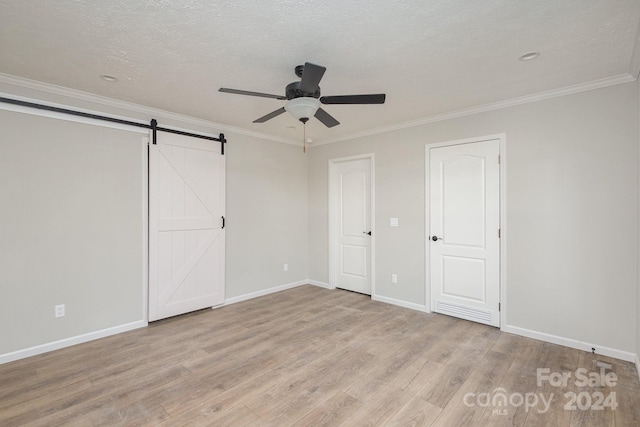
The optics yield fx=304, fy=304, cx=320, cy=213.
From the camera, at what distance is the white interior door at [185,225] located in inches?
144

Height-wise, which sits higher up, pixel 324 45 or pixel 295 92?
pixel 324 45

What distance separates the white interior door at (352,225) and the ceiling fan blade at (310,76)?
2.71m

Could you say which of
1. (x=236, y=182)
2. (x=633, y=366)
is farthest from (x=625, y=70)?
(x=236, y=182)

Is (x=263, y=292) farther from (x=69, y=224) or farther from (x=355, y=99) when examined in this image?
(x=355, y=99)

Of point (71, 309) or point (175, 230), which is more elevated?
point (175, 230)

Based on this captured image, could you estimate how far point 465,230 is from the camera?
147 inches

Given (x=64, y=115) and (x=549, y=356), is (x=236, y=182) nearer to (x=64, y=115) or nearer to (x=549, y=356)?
(x=64, y=115)

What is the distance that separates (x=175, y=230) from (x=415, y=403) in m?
3.22

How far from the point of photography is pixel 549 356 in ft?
9.33

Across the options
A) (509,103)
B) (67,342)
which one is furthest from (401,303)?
(67,342)

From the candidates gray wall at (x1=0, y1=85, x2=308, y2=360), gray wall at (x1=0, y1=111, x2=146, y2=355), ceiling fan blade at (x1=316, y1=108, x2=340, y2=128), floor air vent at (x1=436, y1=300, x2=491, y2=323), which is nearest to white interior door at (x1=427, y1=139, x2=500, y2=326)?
floor air vent at (x1=436, y1=300, x2=491, y2=323)

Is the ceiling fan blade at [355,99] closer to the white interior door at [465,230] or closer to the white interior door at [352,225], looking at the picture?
the white interior door at [465,230]

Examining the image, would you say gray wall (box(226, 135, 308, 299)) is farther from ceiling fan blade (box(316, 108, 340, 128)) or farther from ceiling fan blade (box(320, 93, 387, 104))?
ceiling fan blade (box(320, 93, 387, 104))

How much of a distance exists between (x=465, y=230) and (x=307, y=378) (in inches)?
100.0
